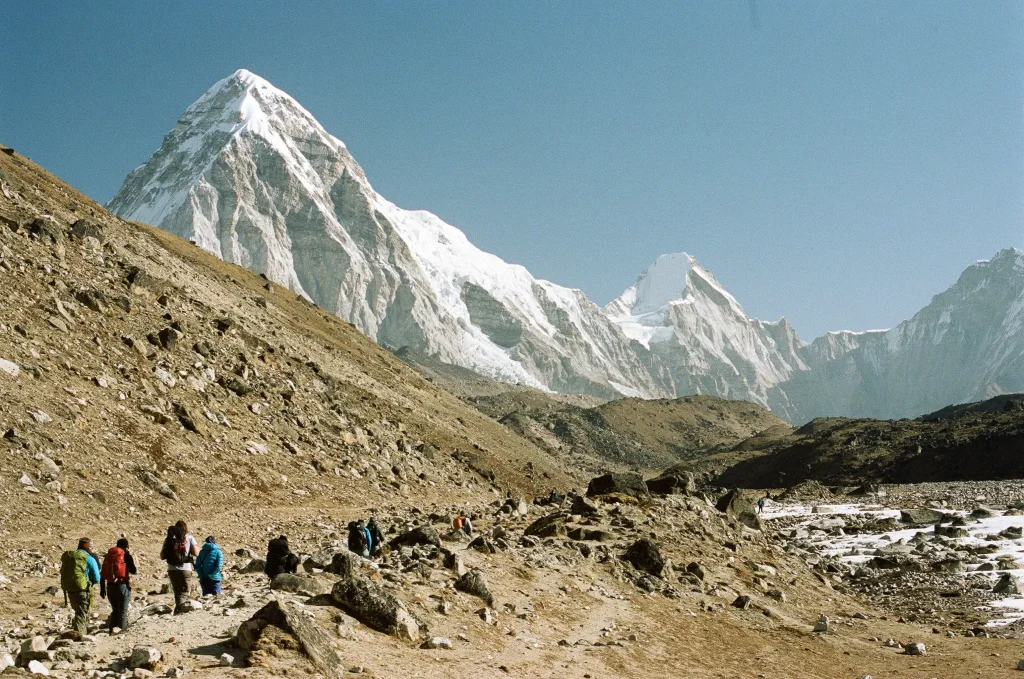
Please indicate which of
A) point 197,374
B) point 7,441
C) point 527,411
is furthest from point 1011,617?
point 527,411

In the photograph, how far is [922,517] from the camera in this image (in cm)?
4231

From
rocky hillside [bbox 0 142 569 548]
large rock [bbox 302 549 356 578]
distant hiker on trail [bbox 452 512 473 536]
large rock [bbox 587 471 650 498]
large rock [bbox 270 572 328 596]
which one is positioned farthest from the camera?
large rock [bbox 587 471 650 498]

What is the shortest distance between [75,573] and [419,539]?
1011cm

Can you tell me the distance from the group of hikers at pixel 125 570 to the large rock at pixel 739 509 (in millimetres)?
23012

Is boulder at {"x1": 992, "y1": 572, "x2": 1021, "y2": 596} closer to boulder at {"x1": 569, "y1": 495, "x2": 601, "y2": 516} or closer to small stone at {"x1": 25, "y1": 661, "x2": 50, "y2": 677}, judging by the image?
boulder at {"x1": 569, "y1": 495, "x2": 601, "y2": 516}

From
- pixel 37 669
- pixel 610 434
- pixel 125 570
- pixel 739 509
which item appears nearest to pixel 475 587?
pixel 125 570

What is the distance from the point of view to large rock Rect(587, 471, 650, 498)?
3589cm

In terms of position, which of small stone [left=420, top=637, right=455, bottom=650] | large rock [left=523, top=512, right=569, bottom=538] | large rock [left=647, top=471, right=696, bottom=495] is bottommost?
small stone [left=420, top=637, right=455, bottom=650]

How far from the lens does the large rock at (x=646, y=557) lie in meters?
26.0

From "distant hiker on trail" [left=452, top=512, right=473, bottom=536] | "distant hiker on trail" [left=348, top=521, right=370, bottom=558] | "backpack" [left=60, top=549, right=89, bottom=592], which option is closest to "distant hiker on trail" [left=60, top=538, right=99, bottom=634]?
"backpack" [left=60, top=549, right=89, bottom=592]

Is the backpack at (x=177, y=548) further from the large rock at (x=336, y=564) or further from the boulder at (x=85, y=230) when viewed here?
the boulder at (x=85, y=230)

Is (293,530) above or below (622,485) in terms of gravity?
below

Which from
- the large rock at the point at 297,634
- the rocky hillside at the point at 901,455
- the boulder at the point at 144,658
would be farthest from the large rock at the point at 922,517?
the rocky hillside at the point at 901,455

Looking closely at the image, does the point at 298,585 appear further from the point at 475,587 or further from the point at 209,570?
the point at 475,587
